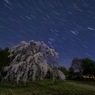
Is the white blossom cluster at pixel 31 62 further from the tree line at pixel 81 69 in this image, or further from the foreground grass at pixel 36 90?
the tree line at pixel 81 69

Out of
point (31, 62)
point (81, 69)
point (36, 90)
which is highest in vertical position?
point (81, 69)

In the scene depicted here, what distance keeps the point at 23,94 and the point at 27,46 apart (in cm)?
553

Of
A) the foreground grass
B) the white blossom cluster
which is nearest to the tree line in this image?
the foreground grass

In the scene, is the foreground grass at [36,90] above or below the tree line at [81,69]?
below

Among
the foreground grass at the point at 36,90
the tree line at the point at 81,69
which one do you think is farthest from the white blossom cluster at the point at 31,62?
the tree line at the point at 81,69

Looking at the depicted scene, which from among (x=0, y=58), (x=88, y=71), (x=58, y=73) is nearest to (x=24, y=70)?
(x=58, y=73)

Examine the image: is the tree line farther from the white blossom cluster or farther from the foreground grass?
the white blossom cluster

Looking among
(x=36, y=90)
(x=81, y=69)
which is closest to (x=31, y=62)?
(x=36, y=90)


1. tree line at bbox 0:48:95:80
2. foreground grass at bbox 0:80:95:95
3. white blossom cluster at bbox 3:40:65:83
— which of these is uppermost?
tree line at bbox 0:48:95:80

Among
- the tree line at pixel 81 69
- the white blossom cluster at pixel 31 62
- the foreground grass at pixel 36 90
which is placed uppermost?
the tree line at pixel 81 69

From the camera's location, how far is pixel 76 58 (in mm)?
95938

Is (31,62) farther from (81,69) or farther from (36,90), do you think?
(81,69)

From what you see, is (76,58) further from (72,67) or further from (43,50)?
(43,50)

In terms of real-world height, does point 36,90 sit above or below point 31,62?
below
